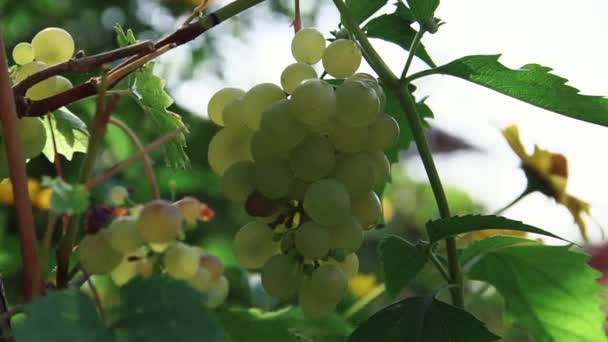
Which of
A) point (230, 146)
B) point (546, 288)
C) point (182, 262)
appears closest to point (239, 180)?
point (230, 146)

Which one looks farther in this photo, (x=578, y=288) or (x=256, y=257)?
(x=578, y=288)

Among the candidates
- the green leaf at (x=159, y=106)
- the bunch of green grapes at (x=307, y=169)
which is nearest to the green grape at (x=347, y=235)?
the bunch of green grapes at (x=307, y=169)

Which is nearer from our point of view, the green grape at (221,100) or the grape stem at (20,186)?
the grape stem at (20,186)

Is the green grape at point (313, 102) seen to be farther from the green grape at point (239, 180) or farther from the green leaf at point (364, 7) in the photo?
the green leaf at point (364, 7)

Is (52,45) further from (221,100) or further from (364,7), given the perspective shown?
(364,7)

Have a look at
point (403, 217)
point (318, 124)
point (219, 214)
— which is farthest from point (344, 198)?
point (403, 217)

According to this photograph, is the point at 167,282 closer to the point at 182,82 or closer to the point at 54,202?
the point at 54,202
